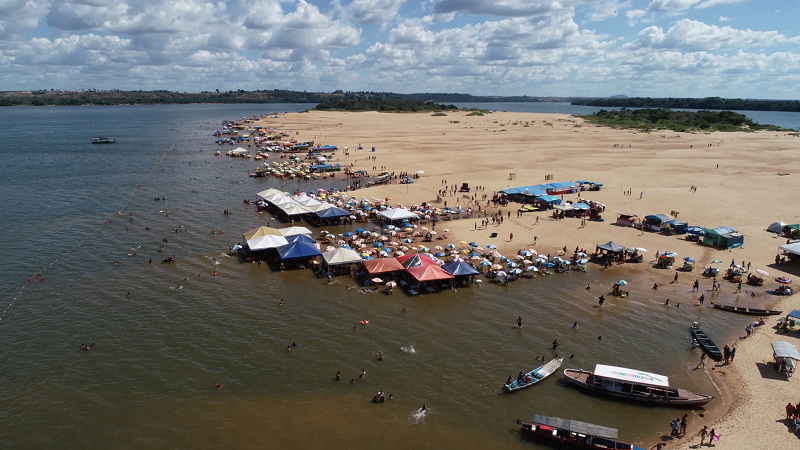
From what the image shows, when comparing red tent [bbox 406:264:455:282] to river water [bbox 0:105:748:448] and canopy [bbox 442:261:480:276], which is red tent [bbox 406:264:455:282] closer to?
canopy [bbox 442:261:480:276]

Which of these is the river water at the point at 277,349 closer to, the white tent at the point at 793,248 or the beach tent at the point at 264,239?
the beach tent at the point at 264,239

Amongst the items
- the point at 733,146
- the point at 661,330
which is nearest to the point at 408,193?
the point at 661,330

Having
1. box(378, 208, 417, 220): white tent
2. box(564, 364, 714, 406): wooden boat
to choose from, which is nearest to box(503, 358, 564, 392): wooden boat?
box(564, 364, 714, 406): wooden boat

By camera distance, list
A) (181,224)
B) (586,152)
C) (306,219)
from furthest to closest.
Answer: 1. (586,152)
2. (306,219)
3. (181,224)

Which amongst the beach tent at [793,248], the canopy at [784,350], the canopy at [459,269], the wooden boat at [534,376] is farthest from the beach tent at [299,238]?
the beach tent at [793,248]

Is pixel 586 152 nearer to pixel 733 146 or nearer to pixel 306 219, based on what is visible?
pixel 733 146

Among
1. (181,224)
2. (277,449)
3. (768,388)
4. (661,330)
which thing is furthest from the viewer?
(181,224)

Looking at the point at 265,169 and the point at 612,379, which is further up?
the point at 265,169

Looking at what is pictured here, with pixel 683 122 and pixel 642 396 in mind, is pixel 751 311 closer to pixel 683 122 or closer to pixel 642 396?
pixel 642 396
